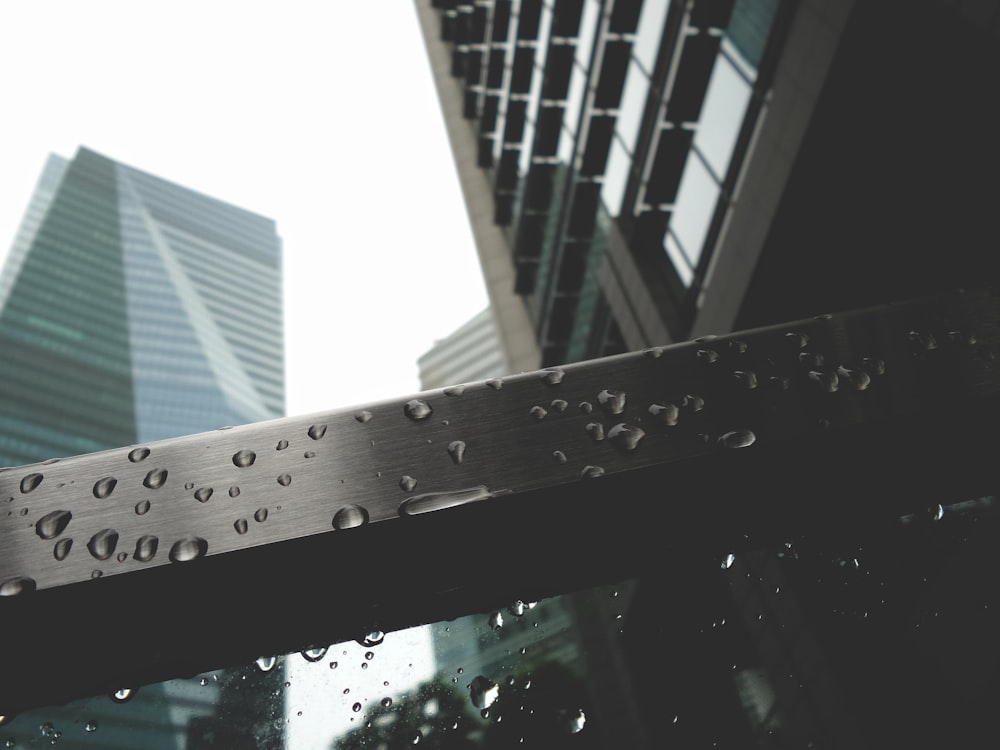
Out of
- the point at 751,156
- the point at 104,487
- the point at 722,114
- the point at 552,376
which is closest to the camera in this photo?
the point at 104,487

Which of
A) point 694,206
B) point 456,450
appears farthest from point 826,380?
point 694,206

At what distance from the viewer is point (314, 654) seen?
3.96 feet

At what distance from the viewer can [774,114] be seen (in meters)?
10.5

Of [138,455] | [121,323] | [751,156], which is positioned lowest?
[138,455]

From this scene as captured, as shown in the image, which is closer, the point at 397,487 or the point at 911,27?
the point at 397,487

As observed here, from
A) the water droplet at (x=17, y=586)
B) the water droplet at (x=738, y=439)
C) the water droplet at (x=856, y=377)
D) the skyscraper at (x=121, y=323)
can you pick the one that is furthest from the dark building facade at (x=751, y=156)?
the skyscraper at (x=121, y=323)

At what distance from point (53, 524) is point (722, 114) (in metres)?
13.3

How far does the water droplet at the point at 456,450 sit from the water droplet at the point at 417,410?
0.08m

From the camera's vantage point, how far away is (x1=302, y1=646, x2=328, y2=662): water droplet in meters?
1.20

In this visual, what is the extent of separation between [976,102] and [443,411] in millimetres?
9515

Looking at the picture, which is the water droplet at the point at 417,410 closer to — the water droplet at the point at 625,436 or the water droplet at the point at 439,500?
the water droplet at the point at 439,500

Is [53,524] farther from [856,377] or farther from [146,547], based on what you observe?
[856,377]

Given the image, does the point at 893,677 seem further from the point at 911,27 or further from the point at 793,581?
the point at 911,27

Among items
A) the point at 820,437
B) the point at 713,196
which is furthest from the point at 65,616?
the point at 713,196
